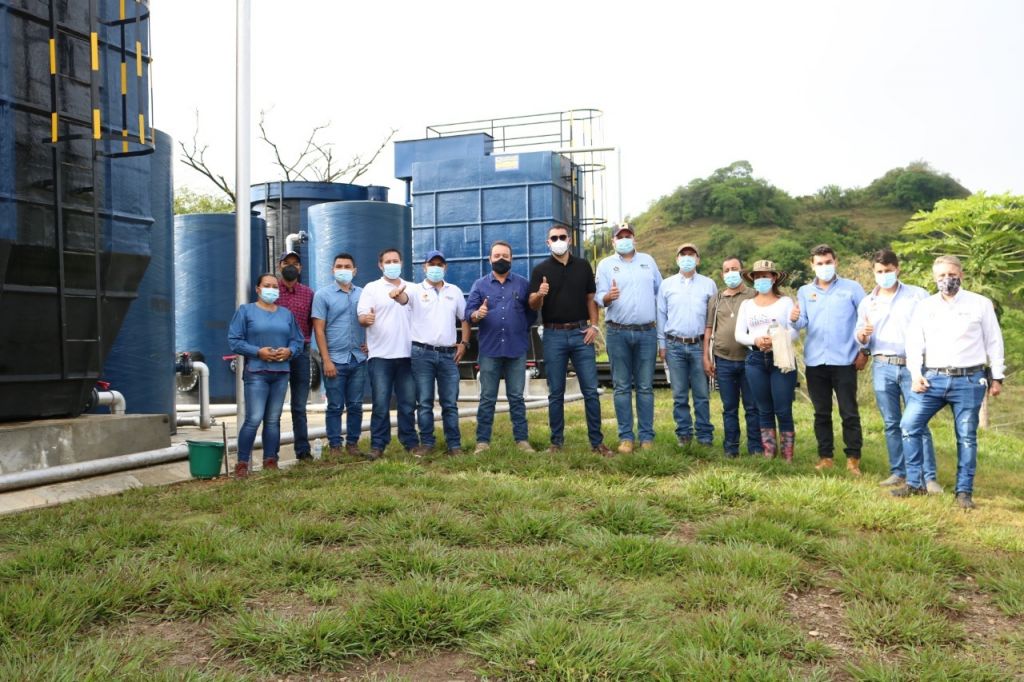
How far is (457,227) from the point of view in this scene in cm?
1822

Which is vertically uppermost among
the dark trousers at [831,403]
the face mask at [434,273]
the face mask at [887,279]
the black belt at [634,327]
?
the face mask at [434,273]

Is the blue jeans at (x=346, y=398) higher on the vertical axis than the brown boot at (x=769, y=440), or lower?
higher

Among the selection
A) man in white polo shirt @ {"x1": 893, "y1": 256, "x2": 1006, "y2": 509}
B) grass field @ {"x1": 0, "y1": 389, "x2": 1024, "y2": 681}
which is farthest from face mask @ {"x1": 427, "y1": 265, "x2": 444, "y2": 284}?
man in white polo shirt @ {"x1": 893, "y1": 256, "x2": 1006, "y2": 509}

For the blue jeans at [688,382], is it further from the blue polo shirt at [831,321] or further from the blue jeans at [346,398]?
the blue jeans at [346,398]

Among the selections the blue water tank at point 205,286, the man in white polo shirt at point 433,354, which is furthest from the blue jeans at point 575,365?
the blue water tank at point 205,286

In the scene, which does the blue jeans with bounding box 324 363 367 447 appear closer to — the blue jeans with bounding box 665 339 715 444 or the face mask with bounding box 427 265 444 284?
the face mask with bounding box 427 265 444 284

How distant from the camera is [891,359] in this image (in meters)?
7.15

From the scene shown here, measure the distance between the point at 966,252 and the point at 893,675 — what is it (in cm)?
1972

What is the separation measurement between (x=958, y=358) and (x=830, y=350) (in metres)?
1.38

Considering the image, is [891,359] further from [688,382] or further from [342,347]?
[342,347]

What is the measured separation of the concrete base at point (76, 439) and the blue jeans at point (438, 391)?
8.27 ft

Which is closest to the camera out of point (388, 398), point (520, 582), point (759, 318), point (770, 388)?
point (520, 582)

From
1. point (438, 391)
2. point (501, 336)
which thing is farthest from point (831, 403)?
point (438, 391)

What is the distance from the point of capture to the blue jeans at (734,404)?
8352 millimetres
